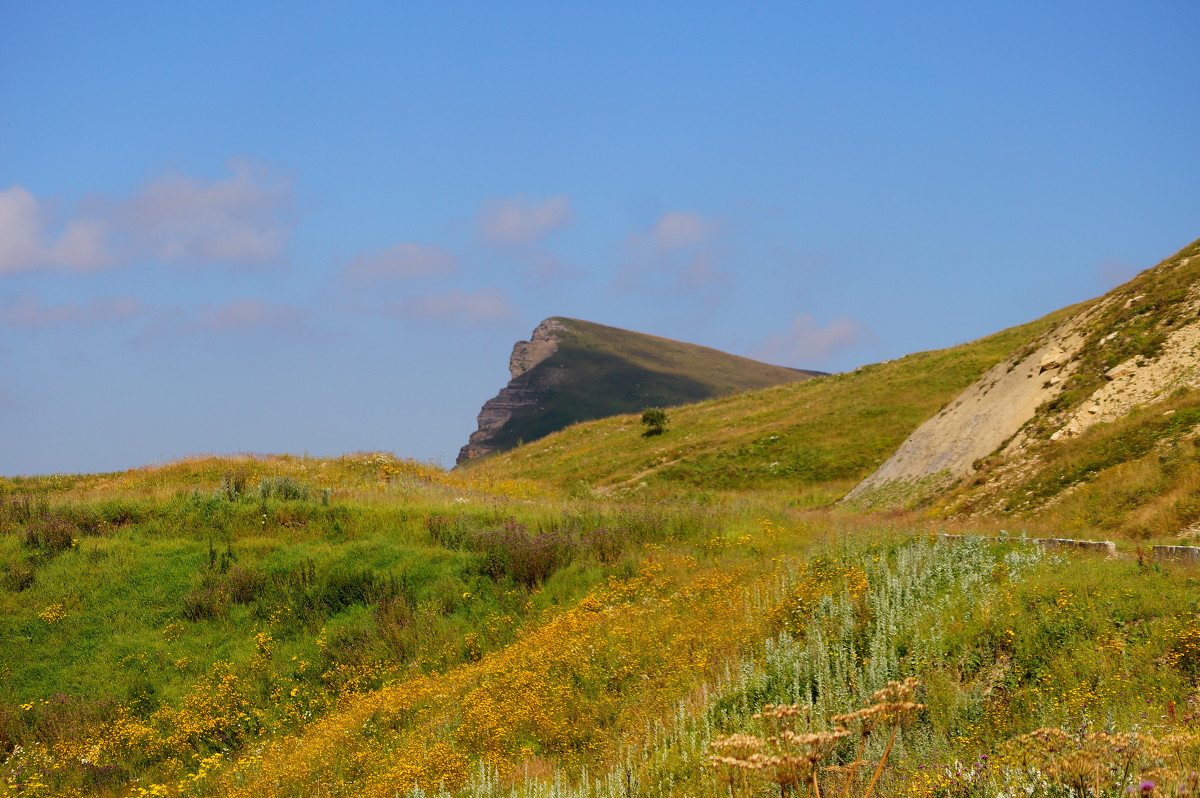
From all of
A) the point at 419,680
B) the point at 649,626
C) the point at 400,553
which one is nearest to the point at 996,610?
the point at 649,626

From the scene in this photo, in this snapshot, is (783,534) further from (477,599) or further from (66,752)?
(66,752)

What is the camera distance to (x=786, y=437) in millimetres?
43281

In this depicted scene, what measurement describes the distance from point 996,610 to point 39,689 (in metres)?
13.5

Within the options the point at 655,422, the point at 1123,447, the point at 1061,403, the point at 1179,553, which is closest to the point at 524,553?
the point at 1179,553

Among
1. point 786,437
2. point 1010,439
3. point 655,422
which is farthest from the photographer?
point 655,422

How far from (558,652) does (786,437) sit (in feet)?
112

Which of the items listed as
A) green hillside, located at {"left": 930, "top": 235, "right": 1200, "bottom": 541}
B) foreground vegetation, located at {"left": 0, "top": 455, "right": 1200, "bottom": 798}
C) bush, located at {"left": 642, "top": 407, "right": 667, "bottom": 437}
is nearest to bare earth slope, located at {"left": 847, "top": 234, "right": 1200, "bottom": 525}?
green hillside, located at {"left": 930, "top": 235, "right": 1200, "bottom": 541}

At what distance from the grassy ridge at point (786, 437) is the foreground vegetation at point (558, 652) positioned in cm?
2017

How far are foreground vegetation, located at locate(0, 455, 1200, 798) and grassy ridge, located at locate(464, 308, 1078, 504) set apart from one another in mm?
20173

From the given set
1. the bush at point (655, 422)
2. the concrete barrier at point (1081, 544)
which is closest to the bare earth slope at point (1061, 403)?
the concrete barrier at point (1081, 544)

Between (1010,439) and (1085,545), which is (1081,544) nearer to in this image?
(1085,545)

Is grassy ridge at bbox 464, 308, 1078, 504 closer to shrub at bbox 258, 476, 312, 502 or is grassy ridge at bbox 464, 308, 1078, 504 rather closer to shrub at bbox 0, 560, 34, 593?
shrub at bbox 258, 476, 312, 502

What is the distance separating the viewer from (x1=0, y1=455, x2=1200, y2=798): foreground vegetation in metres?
6.36

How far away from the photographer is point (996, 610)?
8.34m
